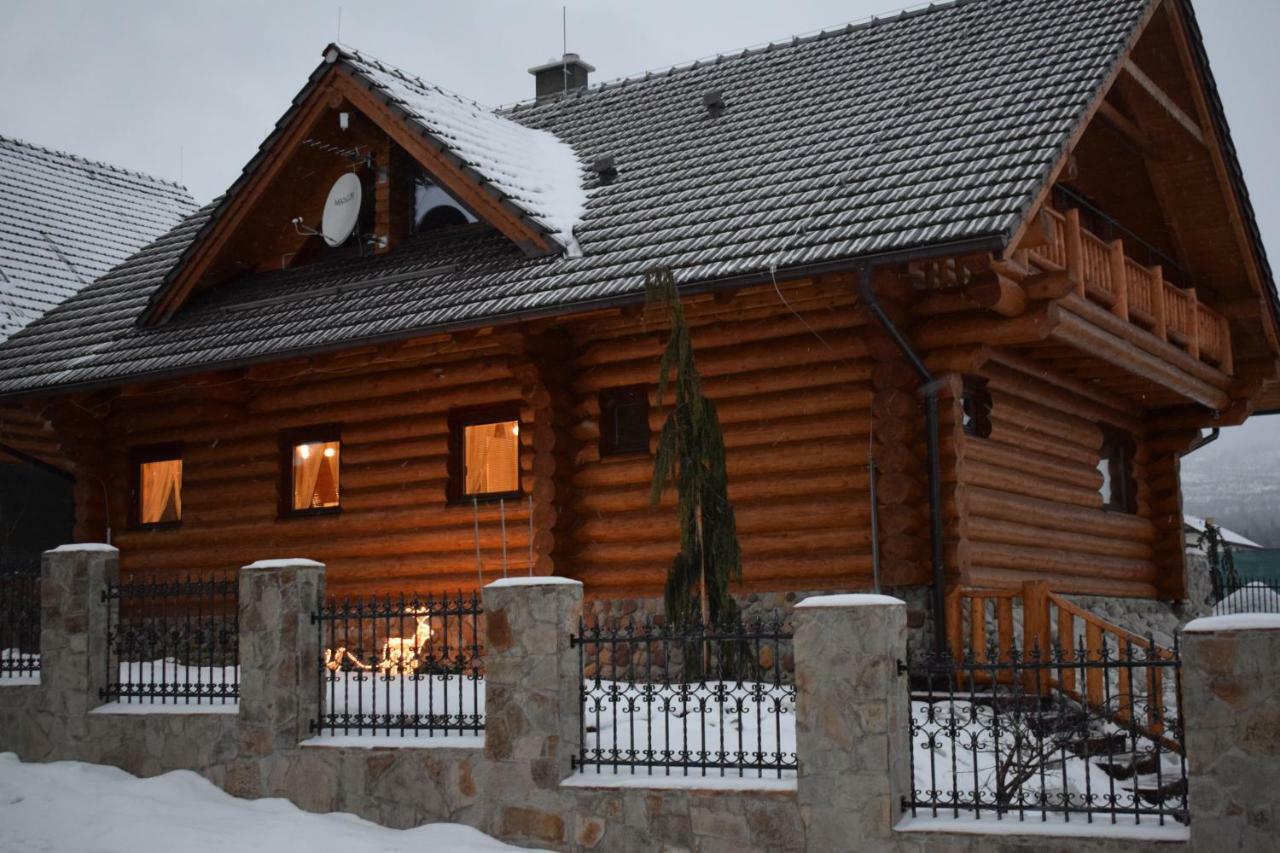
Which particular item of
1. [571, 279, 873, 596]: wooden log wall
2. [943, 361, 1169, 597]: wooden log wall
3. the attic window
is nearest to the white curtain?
the attic window

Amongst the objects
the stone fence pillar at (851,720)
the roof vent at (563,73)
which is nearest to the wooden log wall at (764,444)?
the stone fence pillar at (851,720)

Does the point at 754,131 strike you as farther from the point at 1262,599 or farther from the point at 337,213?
the point at 1262,599

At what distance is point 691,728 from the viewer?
10.7 meters

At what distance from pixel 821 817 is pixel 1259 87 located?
132311 mm

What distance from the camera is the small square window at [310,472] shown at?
17344 mm

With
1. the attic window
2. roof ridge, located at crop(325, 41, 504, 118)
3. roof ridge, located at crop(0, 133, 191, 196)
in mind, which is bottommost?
the attic window

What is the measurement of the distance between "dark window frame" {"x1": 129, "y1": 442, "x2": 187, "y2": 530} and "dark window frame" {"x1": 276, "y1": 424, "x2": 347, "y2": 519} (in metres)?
1.56

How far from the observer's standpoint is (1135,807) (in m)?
8.90

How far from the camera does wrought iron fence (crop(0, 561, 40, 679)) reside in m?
13.5

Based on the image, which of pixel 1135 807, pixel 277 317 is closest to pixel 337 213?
pixel 277 317

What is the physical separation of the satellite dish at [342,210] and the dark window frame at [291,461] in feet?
6.96

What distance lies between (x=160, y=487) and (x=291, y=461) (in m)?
2.17

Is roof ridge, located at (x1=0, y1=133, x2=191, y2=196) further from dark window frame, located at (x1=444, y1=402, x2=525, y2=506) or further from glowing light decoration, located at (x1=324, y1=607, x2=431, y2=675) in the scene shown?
glowing light decoration, located at (x1=324, y1=607, x2=431, y2=675)

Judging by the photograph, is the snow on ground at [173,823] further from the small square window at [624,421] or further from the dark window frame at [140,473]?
the dark window frame at [140,473]
